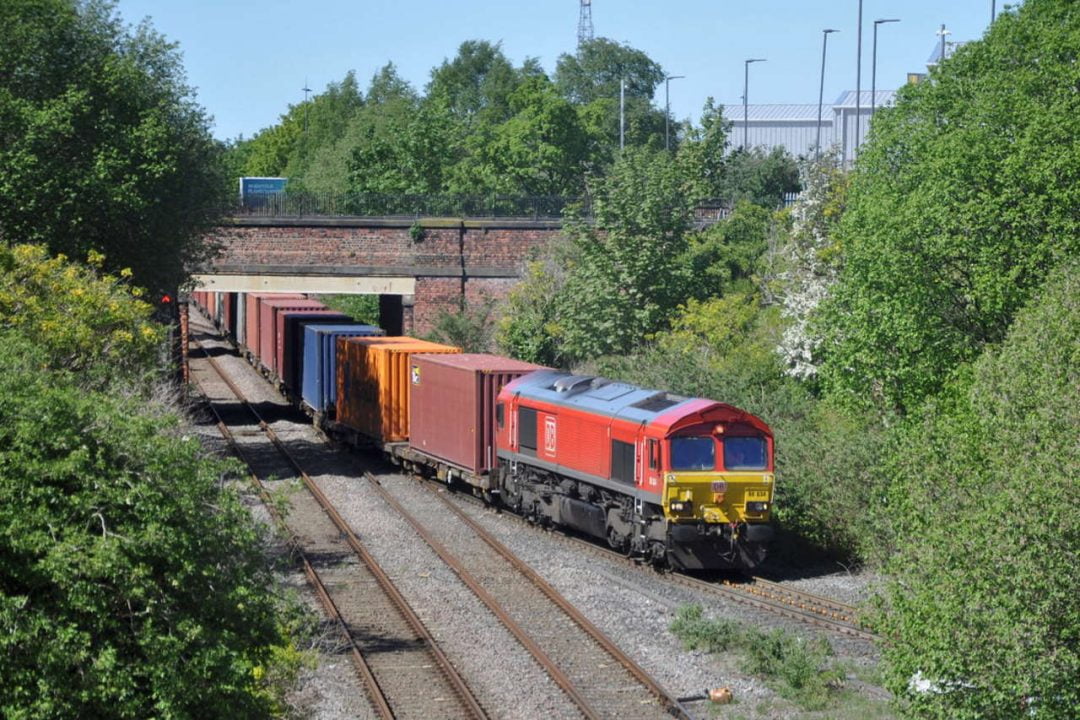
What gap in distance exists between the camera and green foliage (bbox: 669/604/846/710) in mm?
15398

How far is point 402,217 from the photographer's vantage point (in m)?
48.4

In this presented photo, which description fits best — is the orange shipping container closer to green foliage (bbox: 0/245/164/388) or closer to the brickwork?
green foliage (bbox: 0/245/164/388)

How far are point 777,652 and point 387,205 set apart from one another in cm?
3684

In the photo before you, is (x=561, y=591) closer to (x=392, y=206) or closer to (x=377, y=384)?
(x=377, y=384)

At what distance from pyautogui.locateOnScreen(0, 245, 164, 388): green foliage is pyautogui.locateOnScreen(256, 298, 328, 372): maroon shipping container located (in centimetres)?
1966

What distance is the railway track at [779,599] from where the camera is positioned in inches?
723

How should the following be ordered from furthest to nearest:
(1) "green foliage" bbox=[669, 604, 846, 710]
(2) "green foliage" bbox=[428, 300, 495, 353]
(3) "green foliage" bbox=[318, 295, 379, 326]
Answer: (3) "green foliage" bbox=[318, 295, 379, 326]
(2) "green foliage" bbox=[428, 300, 495, 353]
(1) "green foliage" bbox=[669, 604, 846, 710]

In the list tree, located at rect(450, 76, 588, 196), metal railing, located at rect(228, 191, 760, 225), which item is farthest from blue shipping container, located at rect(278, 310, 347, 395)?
tree, located at rect(450, 76, 588, 196)

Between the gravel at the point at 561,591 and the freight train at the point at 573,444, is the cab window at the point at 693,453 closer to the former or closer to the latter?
the freight train at the point at 573,444

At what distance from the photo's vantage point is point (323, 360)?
36.1 metres

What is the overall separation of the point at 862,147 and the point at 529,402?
32.2ft

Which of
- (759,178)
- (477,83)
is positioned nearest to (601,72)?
(477,83)

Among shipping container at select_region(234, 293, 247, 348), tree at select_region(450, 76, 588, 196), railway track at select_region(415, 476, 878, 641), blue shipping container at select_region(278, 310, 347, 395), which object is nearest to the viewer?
railway track at select_region(415, 476, 878, 641)

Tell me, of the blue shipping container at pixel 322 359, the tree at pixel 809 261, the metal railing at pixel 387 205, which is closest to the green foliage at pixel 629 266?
the tree at pixel 809 261
